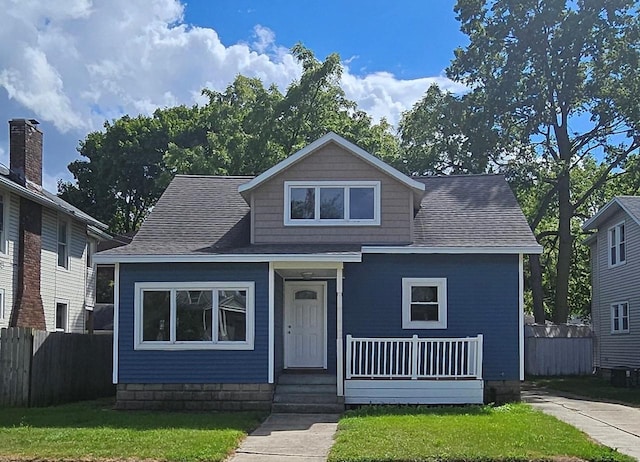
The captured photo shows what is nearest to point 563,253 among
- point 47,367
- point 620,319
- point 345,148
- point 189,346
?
point 620,319

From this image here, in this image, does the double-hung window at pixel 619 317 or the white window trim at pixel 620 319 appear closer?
the white window trim at pixel 620 319

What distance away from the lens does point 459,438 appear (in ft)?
41.4

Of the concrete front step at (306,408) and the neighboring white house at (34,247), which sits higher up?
the neighboring white house at (34,247)

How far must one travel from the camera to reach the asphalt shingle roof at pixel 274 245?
717 inches

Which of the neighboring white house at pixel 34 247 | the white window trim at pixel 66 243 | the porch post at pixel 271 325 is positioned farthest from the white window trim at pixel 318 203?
the white window trim at pixel 66 243

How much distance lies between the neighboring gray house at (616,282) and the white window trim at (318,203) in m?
10.5

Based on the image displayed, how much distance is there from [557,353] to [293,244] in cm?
1675

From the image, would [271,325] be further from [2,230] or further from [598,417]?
[2,230]

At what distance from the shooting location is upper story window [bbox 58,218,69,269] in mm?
26625

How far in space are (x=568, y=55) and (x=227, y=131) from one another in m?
15.3

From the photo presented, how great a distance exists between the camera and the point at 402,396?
17234 millimetres

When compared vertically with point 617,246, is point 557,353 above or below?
below

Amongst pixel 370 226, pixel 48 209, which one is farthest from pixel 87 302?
pixel 370 226

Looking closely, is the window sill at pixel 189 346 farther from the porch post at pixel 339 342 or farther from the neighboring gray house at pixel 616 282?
the neighboring gray house at pixel 616 282
